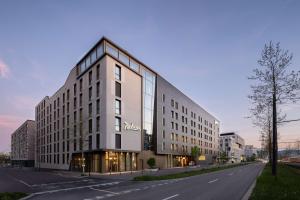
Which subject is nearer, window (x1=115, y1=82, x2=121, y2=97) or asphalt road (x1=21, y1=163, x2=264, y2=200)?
asphalt road (x1=21, y1=163, x2=264, y2=200)

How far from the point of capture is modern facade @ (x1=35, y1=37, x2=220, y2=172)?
46969mm

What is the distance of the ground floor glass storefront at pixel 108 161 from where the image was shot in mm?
46000

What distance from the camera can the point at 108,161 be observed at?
152ft

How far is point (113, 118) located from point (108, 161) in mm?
7526

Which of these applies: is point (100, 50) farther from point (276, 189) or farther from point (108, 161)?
point (276, 189)

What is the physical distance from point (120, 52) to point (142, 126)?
16295 millimetres

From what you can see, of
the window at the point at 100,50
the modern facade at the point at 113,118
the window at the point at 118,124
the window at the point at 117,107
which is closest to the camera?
the modern facade at the point at 113,118

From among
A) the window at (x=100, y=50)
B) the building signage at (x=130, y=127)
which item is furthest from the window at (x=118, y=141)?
the window at (x=100, y=50)

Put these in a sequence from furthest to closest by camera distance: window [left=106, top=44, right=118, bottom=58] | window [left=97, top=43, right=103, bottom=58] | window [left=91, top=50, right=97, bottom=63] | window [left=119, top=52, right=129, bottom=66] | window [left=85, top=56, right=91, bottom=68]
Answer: window [left=85, top=56, right=91, bottom=68] → window [left=119, top=52, right=129, bottom=66] → window [left=91, top=50, right=97, bottom=63] → window [left=97, top=43, right=103, bottom=58] → window [left=106, top=44, right=118, bottom=58]

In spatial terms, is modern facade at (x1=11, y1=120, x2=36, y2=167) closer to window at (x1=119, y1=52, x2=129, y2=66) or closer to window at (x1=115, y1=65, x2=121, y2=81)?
window at (x1=119, y1=52, x2=129, y2=66)

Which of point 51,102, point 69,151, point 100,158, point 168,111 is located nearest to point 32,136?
point 51,102

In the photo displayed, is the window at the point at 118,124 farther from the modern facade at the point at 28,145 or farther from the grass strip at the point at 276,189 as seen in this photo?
the modern facade at the point at 28,145

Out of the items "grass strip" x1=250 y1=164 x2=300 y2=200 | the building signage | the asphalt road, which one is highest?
the building signage

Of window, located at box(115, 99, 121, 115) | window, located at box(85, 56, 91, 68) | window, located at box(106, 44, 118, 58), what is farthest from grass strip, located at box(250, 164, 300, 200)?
window, located at box(85, 56, 91, 68)
